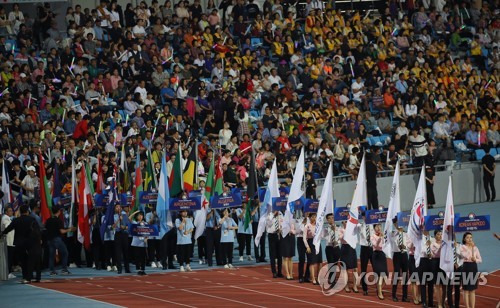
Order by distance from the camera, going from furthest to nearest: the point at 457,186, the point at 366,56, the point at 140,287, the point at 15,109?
the point at 366,56 < the point at 457,186 < the point at 15,109 < the point at 140,287

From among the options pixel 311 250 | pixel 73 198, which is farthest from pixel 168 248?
pixel 311 250

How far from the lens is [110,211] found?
2748cm

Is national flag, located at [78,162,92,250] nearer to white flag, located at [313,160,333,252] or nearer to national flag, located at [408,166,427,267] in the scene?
white flag, located at [313,160,333,252]

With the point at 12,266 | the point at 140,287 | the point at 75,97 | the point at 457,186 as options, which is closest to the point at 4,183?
the point at 12,266

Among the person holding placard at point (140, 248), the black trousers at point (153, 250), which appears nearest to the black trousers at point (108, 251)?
the person holding placard at point (140, 248)

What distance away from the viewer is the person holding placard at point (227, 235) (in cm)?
2797

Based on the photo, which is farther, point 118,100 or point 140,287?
point 118,100

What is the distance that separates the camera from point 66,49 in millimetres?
34250

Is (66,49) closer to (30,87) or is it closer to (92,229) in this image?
(30,87)

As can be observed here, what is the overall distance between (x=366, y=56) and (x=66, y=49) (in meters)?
10.0

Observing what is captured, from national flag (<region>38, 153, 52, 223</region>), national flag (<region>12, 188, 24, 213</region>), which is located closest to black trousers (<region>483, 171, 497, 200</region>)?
national flag (<region>38, 153, 52, 223</region>)

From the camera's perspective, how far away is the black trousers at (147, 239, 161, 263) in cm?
2845

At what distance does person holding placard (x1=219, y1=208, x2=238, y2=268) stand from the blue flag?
2365 mm

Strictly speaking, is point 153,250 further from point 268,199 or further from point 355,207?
point 355,207
